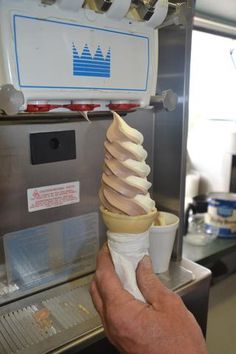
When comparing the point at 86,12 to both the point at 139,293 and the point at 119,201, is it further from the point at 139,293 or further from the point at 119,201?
the point at 139,293

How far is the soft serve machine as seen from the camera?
0.54 metres

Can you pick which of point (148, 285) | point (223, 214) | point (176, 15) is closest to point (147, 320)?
point (148, 285)

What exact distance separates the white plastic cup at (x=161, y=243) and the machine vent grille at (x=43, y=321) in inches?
7.2

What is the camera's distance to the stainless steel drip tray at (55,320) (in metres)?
0.58

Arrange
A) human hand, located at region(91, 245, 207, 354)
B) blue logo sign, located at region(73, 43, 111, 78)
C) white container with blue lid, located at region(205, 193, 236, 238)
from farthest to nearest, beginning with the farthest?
white container with blue lid, located at region(205, 193, 236, 238)
blue logo sign, located at region(73, 43, 111, 78)
human hand, located at region(91, 245, 207, 354)

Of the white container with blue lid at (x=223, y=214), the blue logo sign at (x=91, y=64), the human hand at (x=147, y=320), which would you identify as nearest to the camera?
the human hand at (x=147, y=320)

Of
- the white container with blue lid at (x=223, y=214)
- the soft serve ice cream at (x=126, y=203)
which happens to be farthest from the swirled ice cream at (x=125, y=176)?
the white container with blue lid at (x=223, y=214)

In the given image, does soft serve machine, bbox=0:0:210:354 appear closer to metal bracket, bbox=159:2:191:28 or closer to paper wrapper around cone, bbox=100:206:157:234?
metal bracket, bbox=159:2:191:28

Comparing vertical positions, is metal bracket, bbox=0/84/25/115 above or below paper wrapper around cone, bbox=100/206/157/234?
above

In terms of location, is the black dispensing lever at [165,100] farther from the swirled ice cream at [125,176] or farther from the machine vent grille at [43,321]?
the machine vent grille at [43,321]

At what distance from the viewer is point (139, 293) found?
515 millimetres

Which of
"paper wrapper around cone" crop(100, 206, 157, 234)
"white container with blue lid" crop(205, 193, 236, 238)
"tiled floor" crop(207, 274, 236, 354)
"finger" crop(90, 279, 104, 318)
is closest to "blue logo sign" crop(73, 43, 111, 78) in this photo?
"paper wrapper around cone" crop(100, 206, 157, 234)

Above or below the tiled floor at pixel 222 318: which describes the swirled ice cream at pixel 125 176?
above

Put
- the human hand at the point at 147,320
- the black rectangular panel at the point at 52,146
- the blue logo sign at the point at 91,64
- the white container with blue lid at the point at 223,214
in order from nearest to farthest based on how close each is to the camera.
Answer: the human hand at the point at 147,320, the blue logo sign at the point at 91,64, the black rectangular panel at the point at 52,146, the white container with blue lid at the point at 223,214
